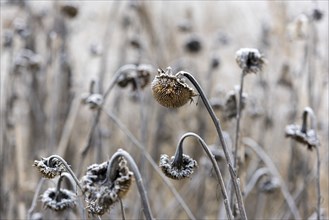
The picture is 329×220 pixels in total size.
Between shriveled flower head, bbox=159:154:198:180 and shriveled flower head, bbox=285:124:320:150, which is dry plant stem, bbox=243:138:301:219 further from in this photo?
shriveled flower head, bbox=159:154:198:180

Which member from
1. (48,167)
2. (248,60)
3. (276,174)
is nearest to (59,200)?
(48,167)

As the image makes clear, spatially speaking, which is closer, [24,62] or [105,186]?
[105,186]

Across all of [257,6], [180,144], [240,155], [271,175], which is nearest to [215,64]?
[271,175]

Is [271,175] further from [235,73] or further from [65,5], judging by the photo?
[235,73]

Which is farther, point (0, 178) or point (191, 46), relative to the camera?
point (191, 46)

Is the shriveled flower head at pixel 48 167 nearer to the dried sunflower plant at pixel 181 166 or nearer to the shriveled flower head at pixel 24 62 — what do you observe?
the dried sunflower plant at pixel 181 166

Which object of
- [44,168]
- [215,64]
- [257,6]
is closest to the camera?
[44,168]

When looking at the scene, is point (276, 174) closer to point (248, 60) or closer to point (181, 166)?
point (248, 60)
